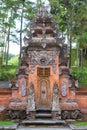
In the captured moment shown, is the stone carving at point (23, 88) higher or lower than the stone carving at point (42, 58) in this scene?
lower

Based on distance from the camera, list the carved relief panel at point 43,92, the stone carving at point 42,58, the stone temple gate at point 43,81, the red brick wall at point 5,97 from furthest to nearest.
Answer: the carved relief panel at point 43,92, the red brick wall at point 5,97, the stone carving at point 42,58, the stone temple gate at point 43,81

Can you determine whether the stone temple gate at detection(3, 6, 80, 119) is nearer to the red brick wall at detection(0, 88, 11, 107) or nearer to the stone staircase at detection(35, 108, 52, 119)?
the stone staircase at detection(35, 108, 52, 119)

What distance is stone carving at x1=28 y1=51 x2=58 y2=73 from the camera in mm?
17984

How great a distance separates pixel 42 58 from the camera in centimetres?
1798

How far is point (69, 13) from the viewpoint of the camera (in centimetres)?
2977

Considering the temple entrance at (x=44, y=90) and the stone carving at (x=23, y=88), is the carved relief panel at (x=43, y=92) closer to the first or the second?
the temple entrance at (x=44, y=90)

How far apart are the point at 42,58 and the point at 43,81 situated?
5.34 feet

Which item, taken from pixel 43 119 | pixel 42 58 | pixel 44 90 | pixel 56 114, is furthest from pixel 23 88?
pixel 56 114

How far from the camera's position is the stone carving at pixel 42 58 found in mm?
17984

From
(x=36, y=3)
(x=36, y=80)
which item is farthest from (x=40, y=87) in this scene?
(x=36, y=3)

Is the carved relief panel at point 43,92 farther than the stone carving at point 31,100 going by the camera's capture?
Yes

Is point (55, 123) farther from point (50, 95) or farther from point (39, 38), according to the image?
point (39, 38)

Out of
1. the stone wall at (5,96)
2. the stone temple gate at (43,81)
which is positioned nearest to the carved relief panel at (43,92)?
the stone temple gate at (43,81)

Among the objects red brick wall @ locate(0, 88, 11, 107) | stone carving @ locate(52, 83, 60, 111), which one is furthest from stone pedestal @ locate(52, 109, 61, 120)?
red brick wall @ locate(0, 88, 11, 107)
